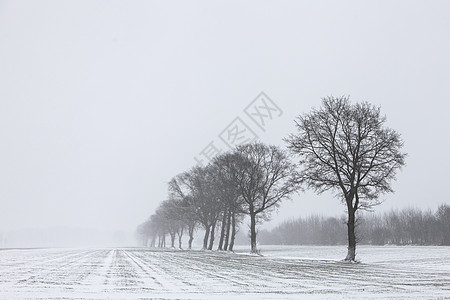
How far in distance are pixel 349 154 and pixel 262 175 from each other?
19792mm

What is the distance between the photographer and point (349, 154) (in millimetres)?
31469

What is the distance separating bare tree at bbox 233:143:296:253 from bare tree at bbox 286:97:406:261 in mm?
16669

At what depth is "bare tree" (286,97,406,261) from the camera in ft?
99.6

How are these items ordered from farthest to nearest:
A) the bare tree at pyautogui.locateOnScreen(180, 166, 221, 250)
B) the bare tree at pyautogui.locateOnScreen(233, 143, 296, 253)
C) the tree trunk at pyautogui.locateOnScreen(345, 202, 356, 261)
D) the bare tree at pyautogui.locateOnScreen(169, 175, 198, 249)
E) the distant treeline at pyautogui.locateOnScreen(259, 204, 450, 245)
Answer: the distant treeline at pyautogui.locateOnScreen(259, 204, 450, 245)
the bare tree at pyautogui.locateOnScreen(169, 175, 198, 249)
the bare tree at pyautogui.locateOnScreen(180, 166, 221, 250)
the bare tree at pyautogui.locateOnScreen(233, 143, 296, 253)
the tree trunk at pyautogui.locateOnScreen(345, 202, 356, 261)

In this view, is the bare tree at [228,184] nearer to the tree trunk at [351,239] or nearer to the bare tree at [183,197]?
the bare tree at [183,197]

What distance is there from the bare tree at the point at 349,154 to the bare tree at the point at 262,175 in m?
16.7

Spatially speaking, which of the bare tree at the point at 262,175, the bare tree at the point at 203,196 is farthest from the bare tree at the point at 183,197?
the bare tree at the point at 262,175

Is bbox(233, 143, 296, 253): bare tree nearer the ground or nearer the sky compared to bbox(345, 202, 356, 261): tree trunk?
nearer the sky

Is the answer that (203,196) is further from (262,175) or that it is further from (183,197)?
(262,175)

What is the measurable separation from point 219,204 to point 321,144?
32.0 m

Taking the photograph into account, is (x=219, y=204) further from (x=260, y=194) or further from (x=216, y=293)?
(x=216, y=293)

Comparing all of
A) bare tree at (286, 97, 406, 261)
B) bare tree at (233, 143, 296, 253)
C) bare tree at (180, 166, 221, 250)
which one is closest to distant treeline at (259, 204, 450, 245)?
bare tree at (180, 166, 221, 250)

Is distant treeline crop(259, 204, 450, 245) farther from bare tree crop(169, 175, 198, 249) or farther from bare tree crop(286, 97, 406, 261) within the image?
bare tree crop(286, 97, 406, 261)

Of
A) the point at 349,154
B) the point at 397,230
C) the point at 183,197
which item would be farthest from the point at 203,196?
the point at 397,230
